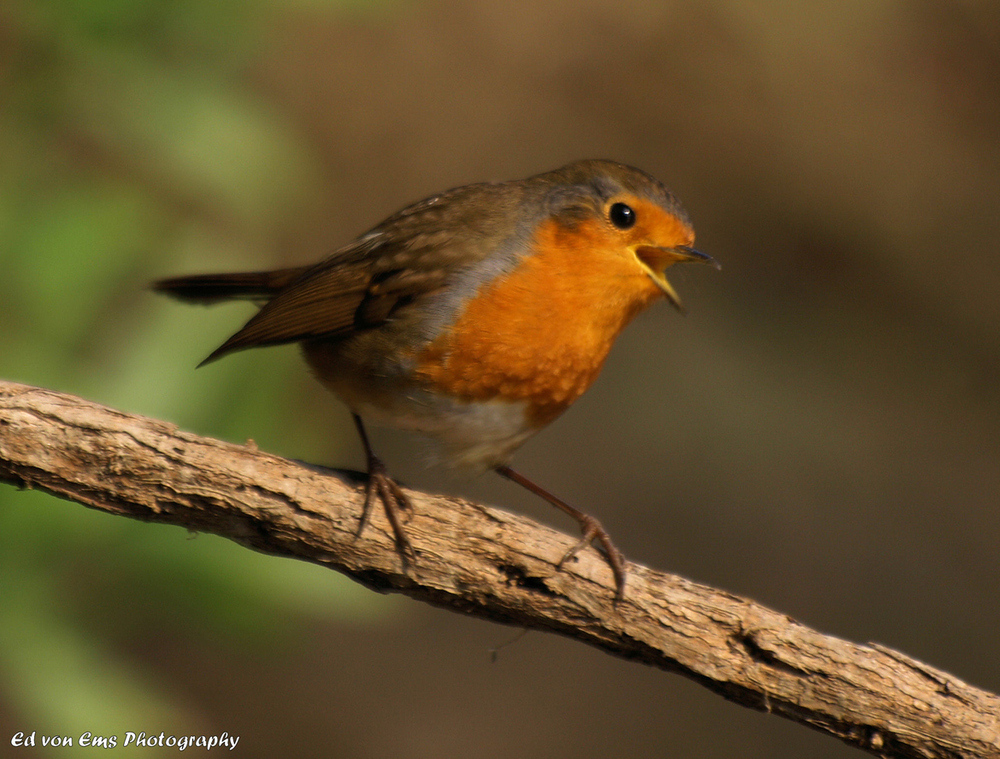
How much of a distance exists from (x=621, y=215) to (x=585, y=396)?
371 centimetres

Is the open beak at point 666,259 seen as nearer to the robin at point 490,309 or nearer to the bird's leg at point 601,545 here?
the robin at point 490,309

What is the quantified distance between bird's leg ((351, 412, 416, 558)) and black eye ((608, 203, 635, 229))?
85 centimetres

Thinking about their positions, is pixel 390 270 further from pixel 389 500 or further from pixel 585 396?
pixel 585 396

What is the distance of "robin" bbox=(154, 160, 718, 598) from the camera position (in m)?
2.55

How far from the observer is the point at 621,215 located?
2668 mm

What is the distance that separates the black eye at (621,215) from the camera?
2.66 m

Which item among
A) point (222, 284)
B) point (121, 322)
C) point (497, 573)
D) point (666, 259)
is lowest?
point (497, 573)

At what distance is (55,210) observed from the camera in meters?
2.66

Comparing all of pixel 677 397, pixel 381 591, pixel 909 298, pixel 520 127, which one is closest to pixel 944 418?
pixel 909 298

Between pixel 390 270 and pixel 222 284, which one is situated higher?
pixel 390 270

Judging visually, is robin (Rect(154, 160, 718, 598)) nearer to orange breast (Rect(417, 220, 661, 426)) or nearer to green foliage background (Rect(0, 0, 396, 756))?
orange breast (Rect(417, 220, 661, 426))

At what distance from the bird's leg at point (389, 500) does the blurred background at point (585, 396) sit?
51 centimetres

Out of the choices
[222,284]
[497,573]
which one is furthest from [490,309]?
[222,284]

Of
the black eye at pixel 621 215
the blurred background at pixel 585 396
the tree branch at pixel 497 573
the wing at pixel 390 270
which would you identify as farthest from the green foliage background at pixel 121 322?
the black eye at pixel 621 215
